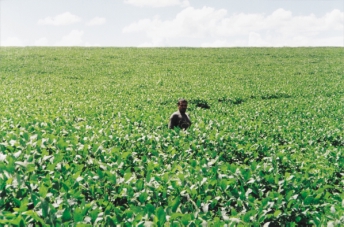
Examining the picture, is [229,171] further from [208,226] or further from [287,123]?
[287,123]

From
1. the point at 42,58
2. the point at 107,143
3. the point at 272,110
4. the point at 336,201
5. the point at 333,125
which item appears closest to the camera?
the point at 336,201

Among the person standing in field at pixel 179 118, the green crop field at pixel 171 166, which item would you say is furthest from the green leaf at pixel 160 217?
the person standing in field at pixel 179 118

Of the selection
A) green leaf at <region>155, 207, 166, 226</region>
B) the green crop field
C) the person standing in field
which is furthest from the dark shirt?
green leaf at <region>155, 207, 166, 226</region>

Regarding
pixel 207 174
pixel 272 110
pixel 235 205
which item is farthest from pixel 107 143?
pixel 272 110

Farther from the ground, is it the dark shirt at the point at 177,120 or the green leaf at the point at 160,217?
the green leaf at the point at 160,217

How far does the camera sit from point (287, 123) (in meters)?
13.7

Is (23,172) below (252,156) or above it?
above

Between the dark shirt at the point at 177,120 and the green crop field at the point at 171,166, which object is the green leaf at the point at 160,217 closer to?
A: the green crop field at the point at 171,166

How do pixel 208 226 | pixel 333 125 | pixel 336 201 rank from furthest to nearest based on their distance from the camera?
pixel 333 125
pixel 336 201
pixel 208 226

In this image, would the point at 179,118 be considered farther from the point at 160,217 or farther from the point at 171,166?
the point at 160,217

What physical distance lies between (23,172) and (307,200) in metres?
3.49

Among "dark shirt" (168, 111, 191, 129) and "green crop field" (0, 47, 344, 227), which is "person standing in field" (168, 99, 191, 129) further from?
"green crop field" (0, 47, 344, 227)

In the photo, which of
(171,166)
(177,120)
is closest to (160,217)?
(171,166)

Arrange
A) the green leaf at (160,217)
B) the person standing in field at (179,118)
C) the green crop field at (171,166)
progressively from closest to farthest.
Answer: the green leaf at (160,217) < the green crop field at (171,166) < the person standing in field at (179,118)
